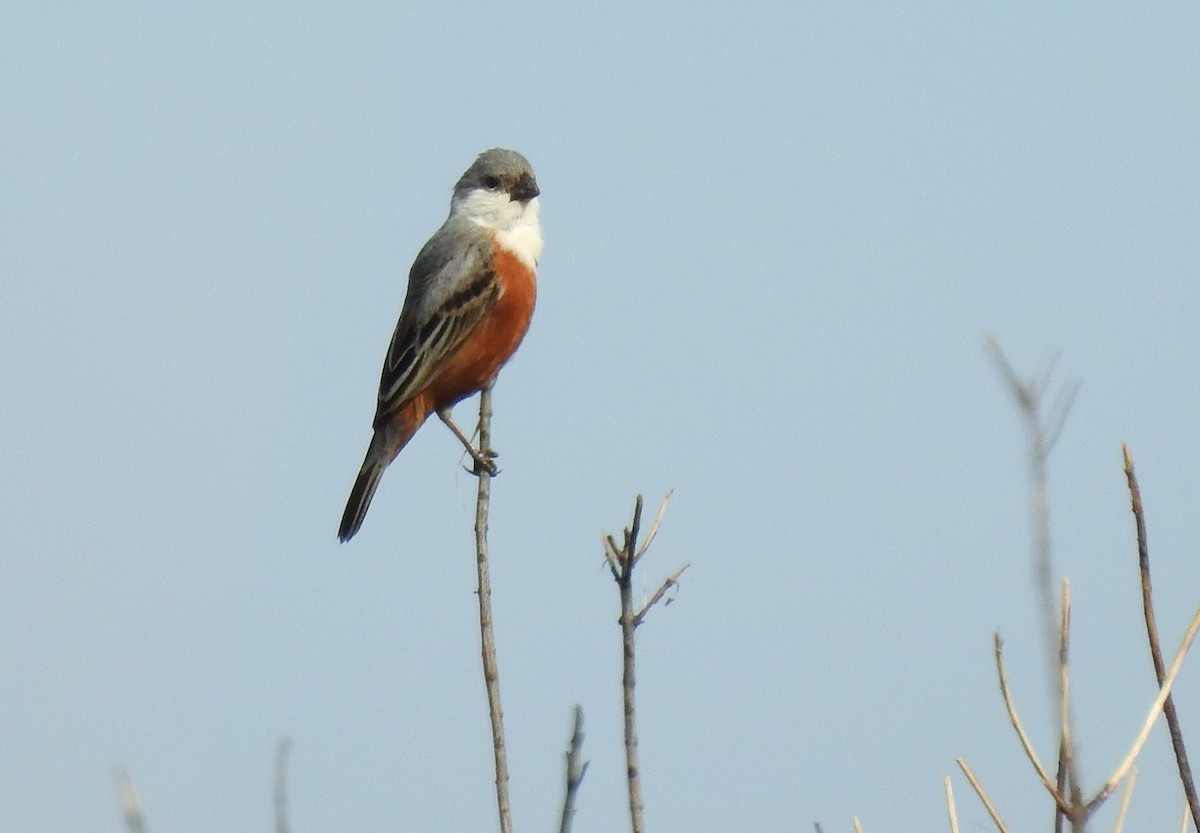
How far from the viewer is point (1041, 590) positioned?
200 cm

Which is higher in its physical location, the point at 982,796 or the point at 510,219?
the point at 510,219

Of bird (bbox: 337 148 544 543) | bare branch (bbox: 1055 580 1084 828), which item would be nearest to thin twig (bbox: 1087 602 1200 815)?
bare branch (bbox: 1055 580 1084 828)

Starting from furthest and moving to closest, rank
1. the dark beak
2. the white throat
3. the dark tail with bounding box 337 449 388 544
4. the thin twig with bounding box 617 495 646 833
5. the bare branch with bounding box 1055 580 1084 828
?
the dark beak < the white throat < the dark tail with bounding box 337 449 388 544 < the thin twig with bounding box 617 495 646 833 < the bare branch with bounding box 1055 580 1084 828

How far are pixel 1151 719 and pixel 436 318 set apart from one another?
6.21 metres

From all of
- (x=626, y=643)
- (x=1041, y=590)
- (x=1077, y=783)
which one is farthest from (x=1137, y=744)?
(x=626, y=643)

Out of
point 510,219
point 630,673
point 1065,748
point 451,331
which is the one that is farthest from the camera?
point 510,219

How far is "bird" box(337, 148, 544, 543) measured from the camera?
8.08 meters

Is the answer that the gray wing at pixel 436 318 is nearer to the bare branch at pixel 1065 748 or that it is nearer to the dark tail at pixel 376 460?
the dark tail at pixel 376 460

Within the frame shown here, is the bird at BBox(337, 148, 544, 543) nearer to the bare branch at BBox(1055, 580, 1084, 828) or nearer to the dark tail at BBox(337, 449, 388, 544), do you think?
the dark tail at BBox(337, 449, 388, 544)

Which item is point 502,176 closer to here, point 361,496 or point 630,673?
point 361,496

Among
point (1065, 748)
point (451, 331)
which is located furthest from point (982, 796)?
point (451, 331)

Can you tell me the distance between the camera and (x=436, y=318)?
26.7 feet

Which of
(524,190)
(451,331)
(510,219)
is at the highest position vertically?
(524,190)

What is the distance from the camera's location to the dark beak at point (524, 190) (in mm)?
8594
